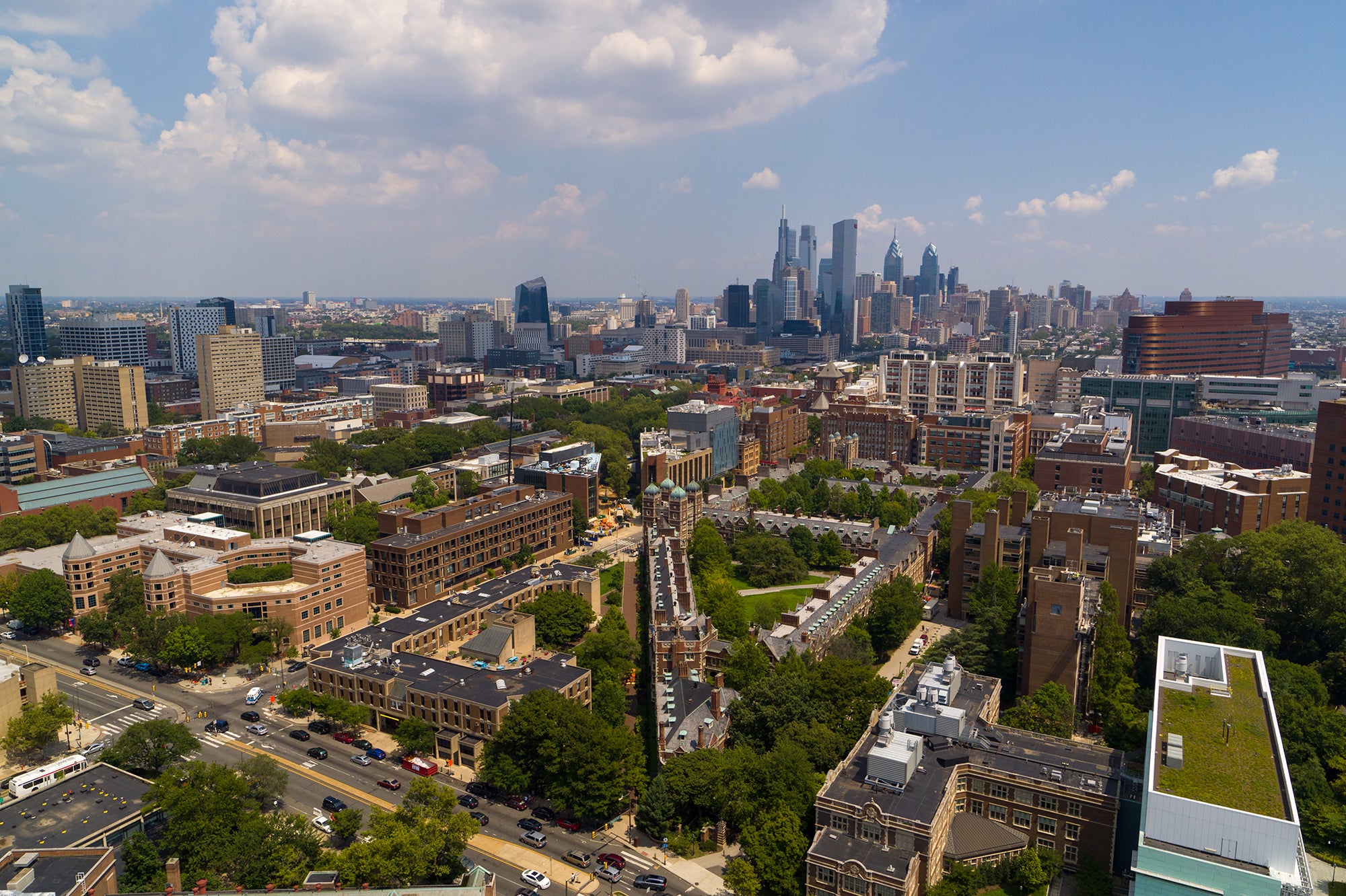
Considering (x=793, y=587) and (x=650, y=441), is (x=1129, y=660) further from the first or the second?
(x=650, y=441)

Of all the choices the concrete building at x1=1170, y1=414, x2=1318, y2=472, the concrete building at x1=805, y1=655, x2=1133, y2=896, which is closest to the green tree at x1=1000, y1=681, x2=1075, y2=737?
the concrete building at x1=805, y1=655, x2=1133, y2=896

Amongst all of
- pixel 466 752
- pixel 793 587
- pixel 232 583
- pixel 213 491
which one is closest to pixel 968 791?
pixel 466 752

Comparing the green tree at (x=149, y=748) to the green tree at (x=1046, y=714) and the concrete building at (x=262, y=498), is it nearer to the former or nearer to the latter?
the concrete building at (x=262, y=498)

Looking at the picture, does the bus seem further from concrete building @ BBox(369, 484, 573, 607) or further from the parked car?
concrete building @ BBox(369, 484, 573, 607)

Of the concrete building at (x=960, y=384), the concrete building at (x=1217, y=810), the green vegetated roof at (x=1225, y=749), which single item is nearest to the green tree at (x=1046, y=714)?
the green vegetated roof at (x=1225, y=749)

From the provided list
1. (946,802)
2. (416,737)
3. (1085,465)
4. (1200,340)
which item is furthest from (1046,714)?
(1200,340)
